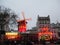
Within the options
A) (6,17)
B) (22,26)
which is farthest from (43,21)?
(6,17)

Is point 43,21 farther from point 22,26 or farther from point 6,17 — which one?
point 6,17

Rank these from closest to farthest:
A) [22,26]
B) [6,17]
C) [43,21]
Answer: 1. [6,17]
2. [22,26]
3. [43,21]

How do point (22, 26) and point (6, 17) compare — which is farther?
point (22, 26)

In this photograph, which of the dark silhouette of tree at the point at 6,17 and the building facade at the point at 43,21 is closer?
the dark silhouette of tree at the point at 6,17

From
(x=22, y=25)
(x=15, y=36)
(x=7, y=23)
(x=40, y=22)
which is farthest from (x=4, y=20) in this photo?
(x=40, y=22)

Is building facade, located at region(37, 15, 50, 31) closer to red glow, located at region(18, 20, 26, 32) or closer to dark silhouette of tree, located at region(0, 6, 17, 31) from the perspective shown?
red glow, located at region(18, 20, 26, 32)

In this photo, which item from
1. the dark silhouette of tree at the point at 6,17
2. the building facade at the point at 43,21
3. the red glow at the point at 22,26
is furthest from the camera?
the building facade at the point at 43,21

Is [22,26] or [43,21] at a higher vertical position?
[43,21]

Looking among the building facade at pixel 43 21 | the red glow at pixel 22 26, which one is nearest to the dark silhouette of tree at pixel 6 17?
the red glow at pixel 22 26

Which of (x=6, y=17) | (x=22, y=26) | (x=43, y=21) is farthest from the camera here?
(x=43, y=21)

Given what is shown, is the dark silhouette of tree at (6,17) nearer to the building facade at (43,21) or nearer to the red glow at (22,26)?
the red glow at (22,26)

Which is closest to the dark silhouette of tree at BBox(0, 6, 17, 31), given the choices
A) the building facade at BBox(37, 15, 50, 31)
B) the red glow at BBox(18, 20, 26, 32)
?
the red glow at BBox(18, 20, 26, 32)

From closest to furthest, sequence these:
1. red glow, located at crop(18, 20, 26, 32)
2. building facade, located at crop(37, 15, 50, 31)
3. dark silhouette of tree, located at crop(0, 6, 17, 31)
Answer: dark silhouette of tree, located at crop(0, 6, 17, 31), red glow, located at crop(18, 20, 26, 32), building facade, located at crop(37, 15, 50, 31)

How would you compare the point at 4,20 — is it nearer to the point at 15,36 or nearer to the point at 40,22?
the point at 15,36
